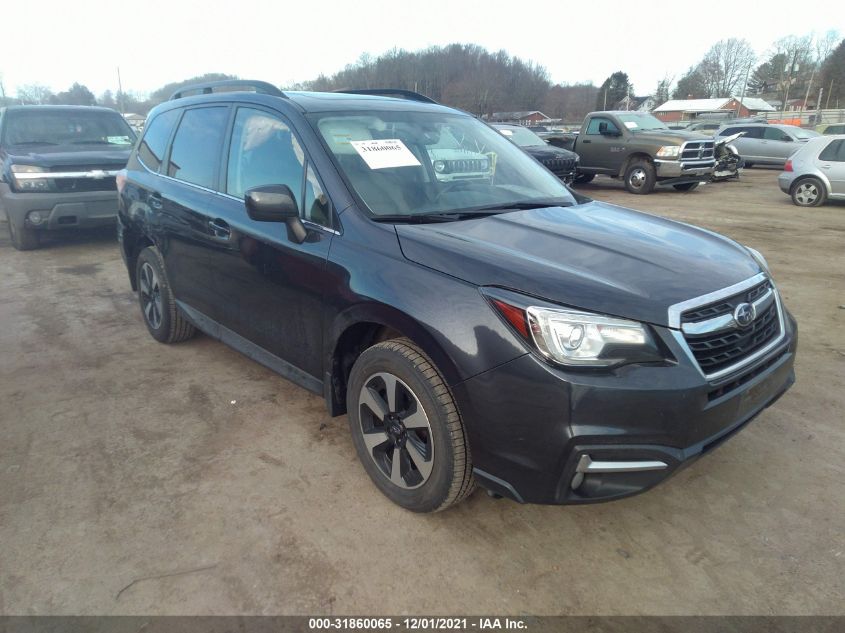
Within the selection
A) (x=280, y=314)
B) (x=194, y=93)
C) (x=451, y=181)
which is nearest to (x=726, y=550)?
(x=451, y=181)

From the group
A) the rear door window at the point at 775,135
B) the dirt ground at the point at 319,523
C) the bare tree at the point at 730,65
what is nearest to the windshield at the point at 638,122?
the rear door window at the point at 775,135

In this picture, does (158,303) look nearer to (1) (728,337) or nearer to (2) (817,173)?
(1) (728,337)

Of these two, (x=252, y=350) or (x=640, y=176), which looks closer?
(x=252, y=350)

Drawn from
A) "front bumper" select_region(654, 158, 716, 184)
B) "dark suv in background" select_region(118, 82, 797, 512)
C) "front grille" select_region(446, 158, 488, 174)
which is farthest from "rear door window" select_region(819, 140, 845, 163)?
"front grille" select_region(446, 158, 488, 174)

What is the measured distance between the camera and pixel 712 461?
304cm

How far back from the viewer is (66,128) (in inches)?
340

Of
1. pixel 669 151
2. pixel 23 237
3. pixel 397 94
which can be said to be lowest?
pixel 23 237

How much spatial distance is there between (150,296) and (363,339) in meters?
2.67

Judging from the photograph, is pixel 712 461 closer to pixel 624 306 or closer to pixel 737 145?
pixel 624 306

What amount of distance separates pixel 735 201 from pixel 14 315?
45.3 feet

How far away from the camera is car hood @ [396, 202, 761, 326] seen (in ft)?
7.06

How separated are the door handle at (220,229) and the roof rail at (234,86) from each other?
2.58 ft

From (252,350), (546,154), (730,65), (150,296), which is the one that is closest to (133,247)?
(150,296)

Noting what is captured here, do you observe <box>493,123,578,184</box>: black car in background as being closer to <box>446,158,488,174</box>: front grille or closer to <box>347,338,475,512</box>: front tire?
<box>446,158,488,174</box>: front grille
